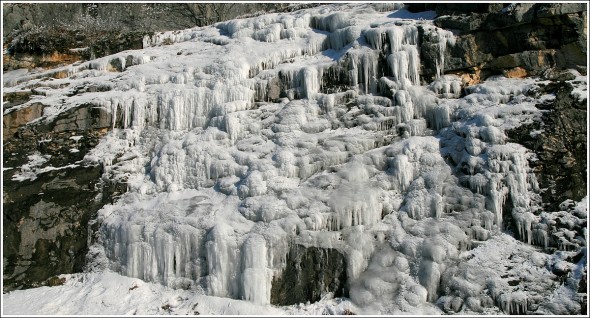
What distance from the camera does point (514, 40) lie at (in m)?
12.3

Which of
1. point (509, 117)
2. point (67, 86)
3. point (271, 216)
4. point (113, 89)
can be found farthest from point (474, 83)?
point (67, 86)

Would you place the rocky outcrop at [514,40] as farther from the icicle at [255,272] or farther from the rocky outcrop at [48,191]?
the rocky outcrop at [48,191]

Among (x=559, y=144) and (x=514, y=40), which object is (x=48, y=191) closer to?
(x=559, y=144)

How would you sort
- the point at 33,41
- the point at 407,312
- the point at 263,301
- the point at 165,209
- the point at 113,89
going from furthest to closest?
1. the point at 33,41
2. the point at 113,89
3. the point at 165,209
4. the point at 263,301
5. the point at 407,312

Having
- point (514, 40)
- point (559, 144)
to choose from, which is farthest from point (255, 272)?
point (514, 40)

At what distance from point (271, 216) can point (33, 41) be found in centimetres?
1016

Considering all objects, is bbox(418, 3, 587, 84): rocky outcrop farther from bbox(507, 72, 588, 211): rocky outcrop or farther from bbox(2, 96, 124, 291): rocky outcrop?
bbox(2, 96, 124, 291): rocky outcrop

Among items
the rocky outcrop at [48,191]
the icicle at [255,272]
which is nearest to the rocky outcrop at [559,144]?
the icicle at [255,272]

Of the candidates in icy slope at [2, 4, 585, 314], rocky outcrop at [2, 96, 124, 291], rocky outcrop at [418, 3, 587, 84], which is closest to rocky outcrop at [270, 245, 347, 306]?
icy slope at [2, 4, 585, 314]

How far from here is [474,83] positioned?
481 inches

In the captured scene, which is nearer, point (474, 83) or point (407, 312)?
point (407, 312)

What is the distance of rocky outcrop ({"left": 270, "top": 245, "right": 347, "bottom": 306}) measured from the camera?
32.6ft

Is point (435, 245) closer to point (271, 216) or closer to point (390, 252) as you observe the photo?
point (390, 252)

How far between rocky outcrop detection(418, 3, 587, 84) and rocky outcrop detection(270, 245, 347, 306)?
5.52 meters
